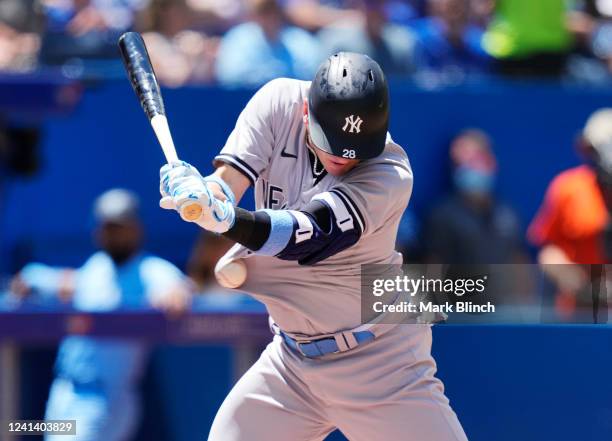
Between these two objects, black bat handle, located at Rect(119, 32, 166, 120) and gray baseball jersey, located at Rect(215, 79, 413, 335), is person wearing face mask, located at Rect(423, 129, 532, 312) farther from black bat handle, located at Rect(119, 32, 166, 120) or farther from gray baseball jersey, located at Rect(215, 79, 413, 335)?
black bat handle, located at Rect(119, 32, 166, 120)

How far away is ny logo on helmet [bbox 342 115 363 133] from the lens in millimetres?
3514

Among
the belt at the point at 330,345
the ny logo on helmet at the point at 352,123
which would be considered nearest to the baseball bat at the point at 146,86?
the ny logo on helmet at the point at 352,123

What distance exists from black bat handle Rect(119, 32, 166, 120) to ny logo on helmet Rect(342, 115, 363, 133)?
672 millimetres

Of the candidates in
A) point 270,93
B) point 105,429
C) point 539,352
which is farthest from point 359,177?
point 105,429

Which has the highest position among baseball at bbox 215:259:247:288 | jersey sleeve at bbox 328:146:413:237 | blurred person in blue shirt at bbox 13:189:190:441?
jersey sleeve at bbox 328:146:413:237

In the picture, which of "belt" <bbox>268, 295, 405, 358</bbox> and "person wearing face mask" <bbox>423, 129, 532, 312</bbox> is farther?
"person wearing face mask" <bbox>423, 129, 532, 312</bbox>

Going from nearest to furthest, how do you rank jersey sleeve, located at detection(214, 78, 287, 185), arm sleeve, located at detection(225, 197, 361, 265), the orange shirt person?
arm sleeve, located at detection(225, 197, 361, 265) < jersey sleeve, located at detection(214, 78, 287, 185) < the orange shirt person

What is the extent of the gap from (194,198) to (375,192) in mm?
663

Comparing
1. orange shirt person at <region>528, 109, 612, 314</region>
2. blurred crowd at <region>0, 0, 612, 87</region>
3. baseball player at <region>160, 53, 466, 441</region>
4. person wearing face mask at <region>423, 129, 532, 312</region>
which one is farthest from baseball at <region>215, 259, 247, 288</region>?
blurred crowd at <region>0, 0, 612, 87</region>

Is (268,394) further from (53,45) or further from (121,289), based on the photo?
(53,45)

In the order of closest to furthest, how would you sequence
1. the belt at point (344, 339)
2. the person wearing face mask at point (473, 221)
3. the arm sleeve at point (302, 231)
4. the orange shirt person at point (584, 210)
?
the arm sleeve at point (302, 231)
the belt at point (344, 339)
the orange shirt person at point (584, 210)
the person wearing face mask at point (473, 221)

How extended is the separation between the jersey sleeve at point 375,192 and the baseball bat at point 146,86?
22.6 inches

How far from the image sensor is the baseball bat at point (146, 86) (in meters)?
3.72

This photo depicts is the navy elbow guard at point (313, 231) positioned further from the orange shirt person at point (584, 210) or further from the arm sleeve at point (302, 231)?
Answer: the orange shirt person at point (584, 210)
